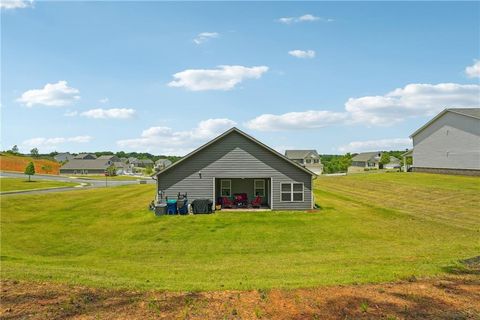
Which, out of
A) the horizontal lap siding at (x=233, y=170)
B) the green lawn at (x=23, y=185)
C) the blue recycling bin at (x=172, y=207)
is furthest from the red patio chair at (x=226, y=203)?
the green lawn at (x=23, y=185)

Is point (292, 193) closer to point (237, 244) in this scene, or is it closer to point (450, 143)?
point (237, 244)

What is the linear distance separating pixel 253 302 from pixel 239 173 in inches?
730

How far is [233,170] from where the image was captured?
26391 millimetres

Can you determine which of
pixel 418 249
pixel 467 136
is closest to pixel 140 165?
pixel 467 136

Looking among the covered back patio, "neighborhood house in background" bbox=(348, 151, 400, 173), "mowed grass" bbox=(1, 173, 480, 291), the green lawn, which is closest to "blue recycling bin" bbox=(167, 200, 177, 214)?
"mowed grass" bbox=(1, 173, 480, 291)

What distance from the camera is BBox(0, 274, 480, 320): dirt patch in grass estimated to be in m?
7.22

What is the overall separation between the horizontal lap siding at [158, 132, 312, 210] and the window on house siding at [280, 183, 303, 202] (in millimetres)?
293

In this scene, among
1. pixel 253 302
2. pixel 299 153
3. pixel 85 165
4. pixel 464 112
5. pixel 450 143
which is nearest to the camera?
pixel 253 302

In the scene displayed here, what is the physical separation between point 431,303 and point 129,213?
22.6 m

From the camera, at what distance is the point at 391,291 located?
340 inches

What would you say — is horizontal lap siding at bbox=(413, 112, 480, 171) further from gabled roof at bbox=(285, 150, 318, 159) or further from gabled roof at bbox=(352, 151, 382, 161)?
gabled roof at bbox=(352, 151, 382, 161)

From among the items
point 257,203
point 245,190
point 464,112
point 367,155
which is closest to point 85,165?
point 245,190

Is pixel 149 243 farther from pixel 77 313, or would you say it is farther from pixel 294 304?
pixel 294 304

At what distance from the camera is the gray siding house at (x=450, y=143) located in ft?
146
